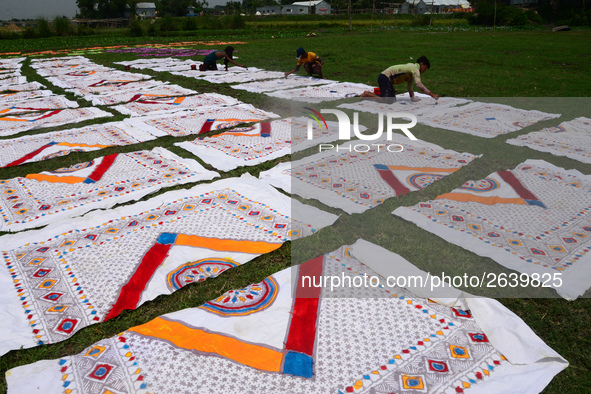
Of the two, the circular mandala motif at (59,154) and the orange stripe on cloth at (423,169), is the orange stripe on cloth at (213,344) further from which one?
the circular mandala motif at (59,154)

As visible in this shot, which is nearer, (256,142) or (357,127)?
(256,142)

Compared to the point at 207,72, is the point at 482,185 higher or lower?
lower

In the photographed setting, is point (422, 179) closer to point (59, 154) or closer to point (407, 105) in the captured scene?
point (407, 105)

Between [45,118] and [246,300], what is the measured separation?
576 cm

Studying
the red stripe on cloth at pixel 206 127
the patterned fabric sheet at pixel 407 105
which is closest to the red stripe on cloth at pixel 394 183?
the patterned fabric sheet at pixel 407 105

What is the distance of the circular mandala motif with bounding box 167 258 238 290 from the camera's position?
2.49 meters

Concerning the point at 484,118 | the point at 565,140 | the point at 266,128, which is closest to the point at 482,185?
the point at 565,140

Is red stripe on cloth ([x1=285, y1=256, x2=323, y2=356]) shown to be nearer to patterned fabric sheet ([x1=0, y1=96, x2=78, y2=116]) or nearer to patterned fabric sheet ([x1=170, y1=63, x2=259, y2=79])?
patterned fabric sheet ([x1=0, y1=96, x2=78, y2=116])

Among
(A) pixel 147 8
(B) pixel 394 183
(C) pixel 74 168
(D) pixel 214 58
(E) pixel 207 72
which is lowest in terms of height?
(B) pixel 394 183

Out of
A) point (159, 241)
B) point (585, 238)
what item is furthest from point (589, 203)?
point (159, 241)

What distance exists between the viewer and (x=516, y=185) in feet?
11.7

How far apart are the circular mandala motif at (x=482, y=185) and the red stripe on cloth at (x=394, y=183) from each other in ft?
1.82

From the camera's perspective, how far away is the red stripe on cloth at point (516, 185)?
11.0 ft

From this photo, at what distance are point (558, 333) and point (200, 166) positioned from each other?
3561 mm
